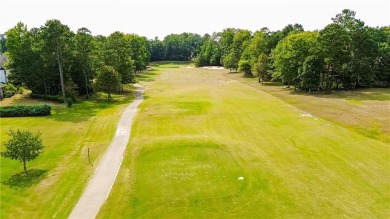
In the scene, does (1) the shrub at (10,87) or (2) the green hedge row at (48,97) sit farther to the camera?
(1) the shrub at (10,87)

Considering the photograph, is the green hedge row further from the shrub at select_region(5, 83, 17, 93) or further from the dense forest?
the shrub at select_region(5, 83, 17, 93)

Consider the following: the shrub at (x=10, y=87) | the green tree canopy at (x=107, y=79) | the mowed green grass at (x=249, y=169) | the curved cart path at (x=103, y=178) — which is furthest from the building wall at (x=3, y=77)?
the curved cart path at (x=103, y=178)

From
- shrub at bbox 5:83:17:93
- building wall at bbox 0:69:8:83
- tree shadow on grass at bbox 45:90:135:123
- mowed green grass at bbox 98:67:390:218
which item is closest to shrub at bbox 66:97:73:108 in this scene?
tree shadow on grass at bbox 45:90:135:123

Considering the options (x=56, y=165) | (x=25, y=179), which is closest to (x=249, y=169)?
(x=56, y=165)

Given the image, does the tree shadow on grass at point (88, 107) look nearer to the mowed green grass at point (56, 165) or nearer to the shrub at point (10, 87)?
the mowed green grass at point (56, 165)

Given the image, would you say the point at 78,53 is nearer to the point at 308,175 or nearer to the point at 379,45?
the point at 308,175
